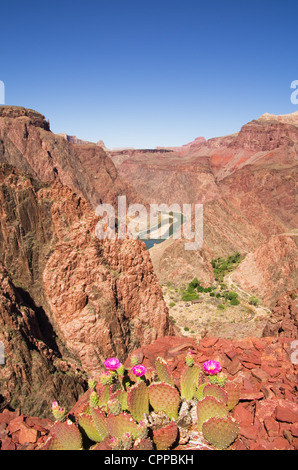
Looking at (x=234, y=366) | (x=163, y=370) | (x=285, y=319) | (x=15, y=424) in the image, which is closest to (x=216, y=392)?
(x=163, y=370)

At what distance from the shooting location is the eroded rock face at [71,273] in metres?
14.3

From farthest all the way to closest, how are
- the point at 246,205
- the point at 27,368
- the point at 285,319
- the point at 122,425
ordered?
the point at 246,205 → the point at 285,319 → the point at 27,368 → the point at 122,425

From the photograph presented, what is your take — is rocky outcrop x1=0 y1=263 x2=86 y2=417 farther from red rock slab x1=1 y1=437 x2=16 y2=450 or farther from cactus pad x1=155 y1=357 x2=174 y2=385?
cactus pad x1=155 y1=357 x2=174 y2=385

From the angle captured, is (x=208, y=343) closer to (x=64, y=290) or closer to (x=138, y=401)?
(x=138, y=401)

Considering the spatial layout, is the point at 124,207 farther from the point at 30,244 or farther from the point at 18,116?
the point at 30,244

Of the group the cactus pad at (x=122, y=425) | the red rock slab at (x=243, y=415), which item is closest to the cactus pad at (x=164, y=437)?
the cactus pad at (x=122, y=425)

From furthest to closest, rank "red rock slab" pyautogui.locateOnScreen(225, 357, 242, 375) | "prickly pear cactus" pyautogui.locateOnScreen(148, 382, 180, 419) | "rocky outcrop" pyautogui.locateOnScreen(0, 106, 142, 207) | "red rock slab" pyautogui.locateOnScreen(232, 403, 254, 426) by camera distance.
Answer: "rocky outcrop" pyautogui.locateOnScreen(0, 106, 142, 207), "red rock slab" pyautogui.locateOnScreen(225, 357, 242, 375), "red rock slab" pyautogui.locateOnScreen(232, 403, 254, 426), "prickly pear cactus" pyautogui.locateOnScreen(148, 382, 180, 419)

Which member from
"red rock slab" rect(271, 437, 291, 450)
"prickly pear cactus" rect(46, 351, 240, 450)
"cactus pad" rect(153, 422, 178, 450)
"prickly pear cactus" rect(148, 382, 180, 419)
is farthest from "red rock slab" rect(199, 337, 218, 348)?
"cactus pad" rect(153, 422, 178, 450)

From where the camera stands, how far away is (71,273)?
49.3ft

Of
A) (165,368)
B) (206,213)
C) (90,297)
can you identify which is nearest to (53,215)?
(90,297)

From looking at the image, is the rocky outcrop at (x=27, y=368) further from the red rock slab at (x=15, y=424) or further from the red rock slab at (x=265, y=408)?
the red rock slab at (x=265, y=408)

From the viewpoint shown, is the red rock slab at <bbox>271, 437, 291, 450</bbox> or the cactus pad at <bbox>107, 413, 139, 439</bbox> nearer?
the cactus pad at <bbox>107, 413, 139, 439</bbox>

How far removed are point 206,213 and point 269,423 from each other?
61230 mm

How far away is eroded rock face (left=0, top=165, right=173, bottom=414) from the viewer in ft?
47.0
